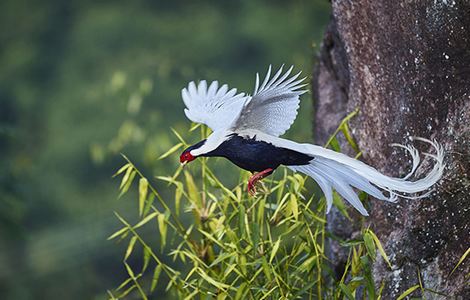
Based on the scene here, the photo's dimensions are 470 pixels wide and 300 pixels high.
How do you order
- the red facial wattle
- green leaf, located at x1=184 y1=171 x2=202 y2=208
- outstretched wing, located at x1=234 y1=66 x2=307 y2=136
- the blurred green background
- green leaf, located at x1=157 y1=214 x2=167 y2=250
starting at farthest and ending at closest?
the blurred green background → green leaf, located at x1=184 y1=171 x2=202 y2=208 → green leaf, located at x1=157 y1=214 x2=167 y2=250 → the red facial wattle → outstretched wing, located at x1=234 y1=66 x2=307 y2=136

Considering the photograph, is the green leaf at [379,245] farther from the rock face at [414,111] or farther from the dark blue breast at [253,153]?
the dark blue breast at [253,153]

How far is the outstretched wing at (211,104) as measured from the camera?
354 centimetres

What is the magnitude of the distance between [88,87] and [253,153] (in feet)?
26.9

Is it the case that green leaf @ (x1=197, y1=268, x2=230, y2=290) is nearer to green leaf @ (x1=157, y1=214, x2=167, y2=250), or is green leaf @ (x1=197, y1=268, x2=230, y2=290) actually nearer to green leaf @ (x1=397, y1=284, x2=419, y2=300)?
green leaf @ (x1=157, y1=214, x2=167, y2=250)

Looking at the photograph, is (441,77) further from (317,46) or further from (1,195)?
(1,195)

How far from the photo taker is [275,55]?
37.2 ft

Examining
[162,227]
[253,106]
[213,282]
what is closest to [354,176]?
[253,106]

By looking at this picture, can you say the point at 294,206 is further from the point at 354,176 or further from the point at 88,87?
the point at 88,87

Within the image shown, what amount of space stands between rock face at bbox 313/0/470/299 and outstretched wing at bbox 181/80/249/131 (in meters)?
0.57

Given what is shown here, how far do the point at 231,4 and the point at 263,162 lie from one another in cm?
910

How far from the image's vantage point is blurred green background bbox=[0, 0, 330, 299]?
974cm

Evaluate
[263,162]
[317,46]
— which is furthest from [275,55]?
[263,162]

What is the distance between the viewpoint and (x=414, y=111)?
154 inches

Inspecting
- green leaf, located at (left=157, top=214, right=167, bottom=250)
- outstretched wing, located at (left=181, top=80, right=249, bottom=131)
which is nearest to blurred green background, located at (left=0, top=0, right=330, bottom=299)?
green leaf, located at (left=157, top=214, right=167, bottom=250)
